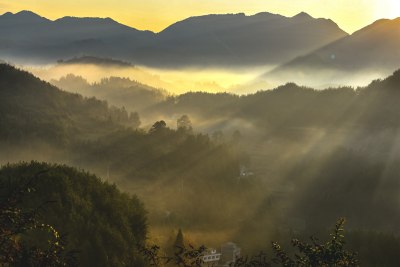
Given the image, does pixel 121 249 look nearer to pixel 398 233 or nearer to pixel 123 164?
pixel 123 164

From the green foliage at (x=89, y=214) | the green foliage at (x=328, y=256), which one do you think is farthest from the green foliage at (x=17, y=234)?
the green foliage at (x=89, y=214)

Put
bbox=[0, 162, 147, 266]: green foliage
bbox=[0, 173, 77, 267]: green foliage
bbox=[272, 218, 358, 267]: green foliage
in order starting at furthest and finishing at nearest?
bbox=[0, 162, 147, 266]: green foliage
bbox=[272, 218, 358, 267]: green foliage
bbox=[0, 173, 77, 267]: green foliage

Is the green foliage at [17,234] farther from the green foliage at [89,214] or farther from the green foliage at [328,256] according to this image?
the green foliage at [89,214]

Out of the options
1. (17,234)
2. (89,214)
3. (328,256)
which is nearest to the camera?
(17,234)

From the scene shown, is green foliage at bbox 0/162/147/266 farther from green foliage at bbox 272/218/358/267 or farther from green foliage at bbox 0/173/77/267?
green foliage at bbox 272/218/358/267

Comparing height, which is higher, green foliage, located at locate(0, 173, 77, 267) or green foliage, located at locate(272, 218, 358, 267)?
green foliage, located at locate(0, 173, 77, 267)

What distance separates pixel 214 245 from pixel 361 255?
109 feet

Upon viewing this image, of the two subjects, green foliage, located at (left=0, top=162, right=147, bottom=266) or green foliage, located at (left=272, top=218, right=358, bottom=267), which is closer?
green foliage, located at (left=272, top=218, right=358, bottom=267)

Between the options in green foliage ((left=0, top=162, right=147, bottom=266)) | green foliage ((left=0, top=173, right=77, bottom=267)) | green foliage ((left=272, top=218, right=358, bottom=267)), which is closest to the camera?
green foliage ((left=0, top=173, right=77, bottom=267))

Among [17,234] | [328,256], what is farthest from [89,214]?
[17,234]

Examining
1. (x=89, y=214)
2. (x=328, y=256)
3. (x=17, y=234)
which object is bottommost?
(x=89, y=214)

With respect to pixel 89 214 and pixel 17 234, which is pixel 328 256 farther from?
pixel 89 214

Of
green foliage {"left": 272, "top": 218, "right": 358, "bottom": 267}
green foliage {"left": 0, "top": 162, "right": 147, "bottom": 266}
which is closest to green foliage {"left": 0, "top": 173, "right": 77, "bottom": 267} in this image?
green foliage {"left": 272, "top": 218, "right": 358, "bottom": 267}

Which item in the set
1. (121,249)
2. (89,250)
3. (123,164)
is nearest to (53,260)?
(89,250)
